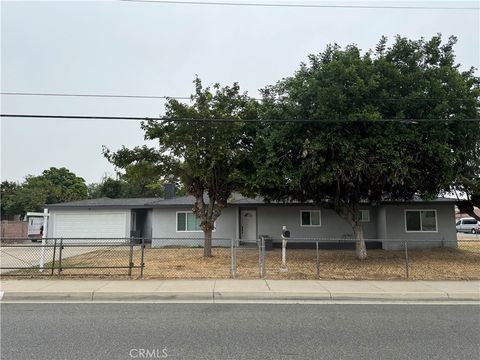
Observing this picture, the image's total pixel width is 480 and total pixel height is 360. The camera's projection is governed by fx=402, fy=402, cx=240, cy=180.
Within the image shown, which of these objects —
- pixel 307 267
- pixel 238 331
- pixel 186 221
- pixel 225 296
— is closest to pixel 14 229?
pixel 186 221

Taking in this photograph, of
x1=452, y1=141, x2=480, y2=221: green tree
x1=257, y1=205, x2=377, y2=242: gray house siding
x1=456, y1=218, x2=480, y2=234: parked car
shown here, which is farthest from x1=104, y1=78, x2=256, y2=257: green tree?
x1=456, y1=218, x2=480, y2=234: parked car

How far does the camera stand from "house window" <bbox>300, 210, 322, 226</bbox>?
24.2 meters

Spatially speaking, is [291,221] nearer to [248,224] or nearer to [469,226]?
[248,224]

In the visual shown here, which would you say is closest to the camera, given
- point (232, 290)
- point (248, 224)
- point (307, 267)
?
point (232, 290)

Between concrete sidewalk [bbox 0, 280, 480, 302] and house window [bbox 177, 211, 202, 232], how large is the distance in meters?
13.9

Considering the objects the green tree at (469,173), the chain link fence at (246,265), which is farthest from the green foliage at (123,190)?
the green tree at (469,173)

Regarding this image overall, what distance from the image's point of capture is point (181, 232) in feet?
83.1

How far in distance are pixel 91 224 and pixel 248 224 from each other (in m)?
11.3

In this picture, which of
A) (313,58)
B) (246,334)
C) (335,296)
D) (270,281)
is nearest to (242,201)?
(313,58)

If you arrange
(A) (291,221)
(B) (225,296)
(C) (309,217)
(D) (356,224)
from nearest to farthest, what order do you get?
(B) (225,296) → (D) (356,224) → (A) (291,221) → (C) (309,217)

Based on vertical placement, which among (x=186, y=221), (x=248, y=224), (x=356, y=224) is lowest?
(x=356, y=224)

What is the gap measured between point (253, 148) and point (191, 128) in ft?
8.83

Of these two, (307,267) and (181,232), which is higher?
(181,232)

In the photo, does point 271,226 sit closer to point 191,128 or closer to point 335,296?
point 191,128
